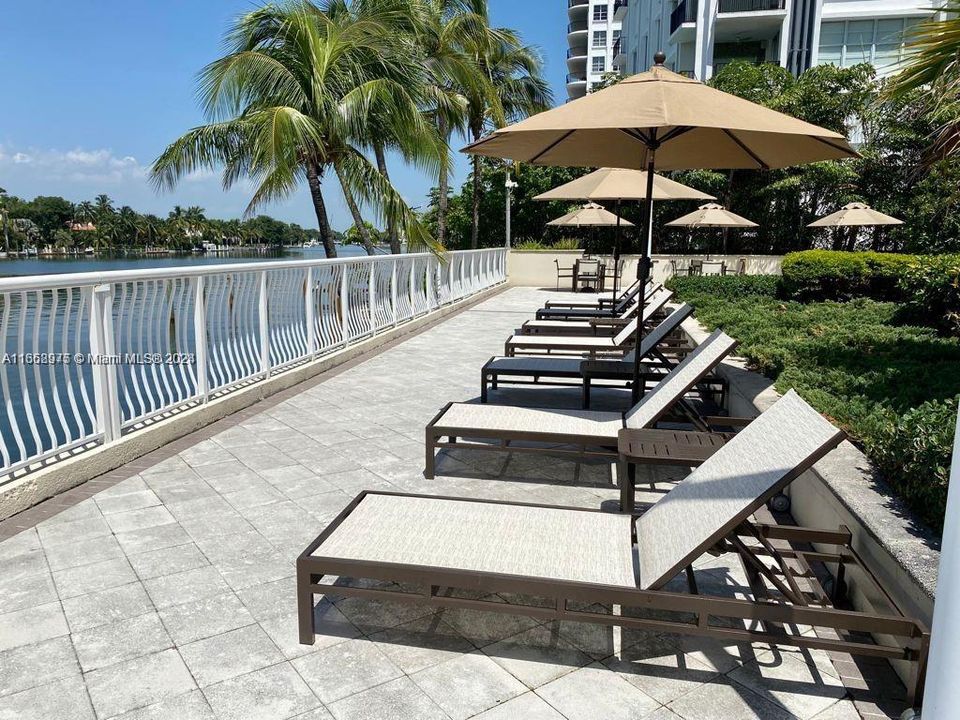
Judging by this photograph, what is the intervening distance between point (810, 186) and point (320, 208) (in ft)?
58.5

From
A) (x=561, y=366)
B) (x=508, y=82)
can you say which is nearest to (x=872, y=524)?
(x=561, y=366)

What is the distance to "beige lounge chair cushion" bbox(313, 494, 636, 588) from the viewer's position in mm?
2652

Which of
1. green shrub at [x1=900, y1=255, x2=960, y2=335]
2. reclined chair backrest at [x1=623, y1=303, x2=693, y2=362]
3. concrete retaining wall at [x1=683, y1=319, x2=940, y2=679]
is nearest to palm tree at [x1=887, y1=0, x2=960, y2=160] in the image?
reclined chair backrest at [x1=623, y1=303, x2=693, y2=362]

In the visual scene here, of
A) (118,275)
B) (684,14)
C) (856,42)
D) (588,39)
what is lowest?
(118,275)

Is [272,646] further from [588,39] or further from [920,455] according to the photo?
[588,39]

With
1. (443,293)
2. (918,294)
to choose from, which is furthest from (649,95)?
(443,293)

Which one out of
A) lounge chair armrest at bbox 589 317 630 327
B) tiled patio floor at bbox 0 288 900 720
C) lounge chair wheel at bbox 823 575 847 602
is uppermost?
lounge chair armrest at bbox 589 317 630 327

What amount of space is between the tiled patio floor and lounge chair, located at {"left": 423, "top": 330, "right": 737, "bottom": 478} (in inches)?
12.0

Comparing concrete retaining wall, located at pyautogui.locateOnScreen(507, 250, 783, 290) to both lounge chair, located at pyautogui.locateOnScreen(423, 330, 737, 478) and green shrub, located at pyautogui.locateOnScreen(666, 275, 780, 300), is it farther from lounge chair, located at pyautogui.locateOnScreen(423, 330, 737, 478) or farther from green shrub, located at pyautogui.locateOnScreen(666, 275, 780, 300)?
lounge chair, located at pyautogui.locateOnScreen(423, 330, 737, 478)

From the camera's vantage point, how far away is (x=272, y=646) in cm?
276

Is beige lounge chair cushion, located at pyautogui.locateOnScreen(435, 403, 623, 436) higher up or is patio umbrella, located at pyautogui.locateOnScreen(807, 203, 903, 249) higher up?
patio umbrella, located at pyautogui.locateOnScreen(807, 203, 903, 249)

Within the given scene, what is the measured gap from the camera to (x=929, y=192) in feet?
61.5

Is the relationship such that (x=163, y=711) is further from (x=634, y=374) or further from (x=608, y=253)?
(x=608, y=253)

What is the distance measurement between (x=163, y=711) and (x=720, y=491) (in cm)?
224
